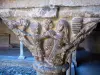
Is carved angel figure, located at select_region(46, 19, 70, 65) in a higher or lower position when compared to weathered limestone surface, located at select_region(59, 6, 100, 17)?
lower

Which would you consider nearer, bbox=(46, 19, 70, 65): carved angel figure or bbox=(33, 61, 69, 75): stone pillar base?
bbox=(46, 19, 70, 65): carved angel figure

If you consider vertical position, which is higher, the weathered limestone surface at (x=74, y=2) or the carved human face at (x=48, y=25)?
the weathered limestone surface at (x=74, y=2)

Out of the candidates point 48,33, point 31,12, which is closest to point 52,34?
point 48,33

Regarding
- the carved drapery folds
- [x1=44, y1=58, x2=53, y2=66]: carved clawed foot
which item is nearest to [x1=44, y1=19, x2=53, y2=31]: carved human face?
the carved drapery folds

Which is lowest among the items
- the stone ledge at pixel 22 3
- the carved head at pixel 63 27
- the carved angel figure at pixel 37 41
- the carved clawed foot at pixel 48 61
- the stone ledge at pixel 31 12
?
the carved clawed foot at pixel 48 61

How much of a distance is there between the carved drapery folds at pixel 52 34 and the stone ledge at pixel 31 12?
0.09 feet

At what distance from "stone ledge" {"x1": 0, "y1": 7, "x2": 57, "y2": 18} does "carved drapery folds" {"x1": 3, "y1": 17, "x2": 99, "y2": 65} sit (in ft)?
0.09

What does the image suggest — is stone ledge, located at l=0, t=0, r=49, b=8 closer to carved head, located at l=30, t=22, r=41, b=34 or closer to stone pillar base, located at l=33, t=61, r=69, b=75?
carved head, located at l=30, t=22, r=41, b=34

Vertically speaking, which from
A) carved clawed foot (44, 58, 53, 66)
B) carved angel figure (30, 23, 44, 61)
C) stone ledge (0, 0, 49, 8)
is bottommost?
carved clawed foot (44, 58, 53, 66)

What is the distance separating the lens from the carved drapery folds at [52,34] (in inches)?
33.3

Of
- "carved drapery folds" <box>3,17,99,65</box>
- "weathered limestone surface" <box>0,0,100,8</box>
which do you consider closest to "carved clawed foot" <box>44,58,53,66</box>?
"carved drapery folds" <box>3,17,99,65</box>

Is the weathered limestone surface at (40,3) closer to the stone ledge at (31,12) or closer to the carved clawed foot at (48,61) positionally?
the stone ledge at (31,12)

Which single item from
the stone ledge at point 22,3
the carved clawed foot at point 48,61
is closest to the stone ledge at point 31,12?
the stone ledge at point 22,3

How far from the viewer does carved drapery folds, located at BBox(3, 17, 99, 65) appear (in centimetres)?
85
